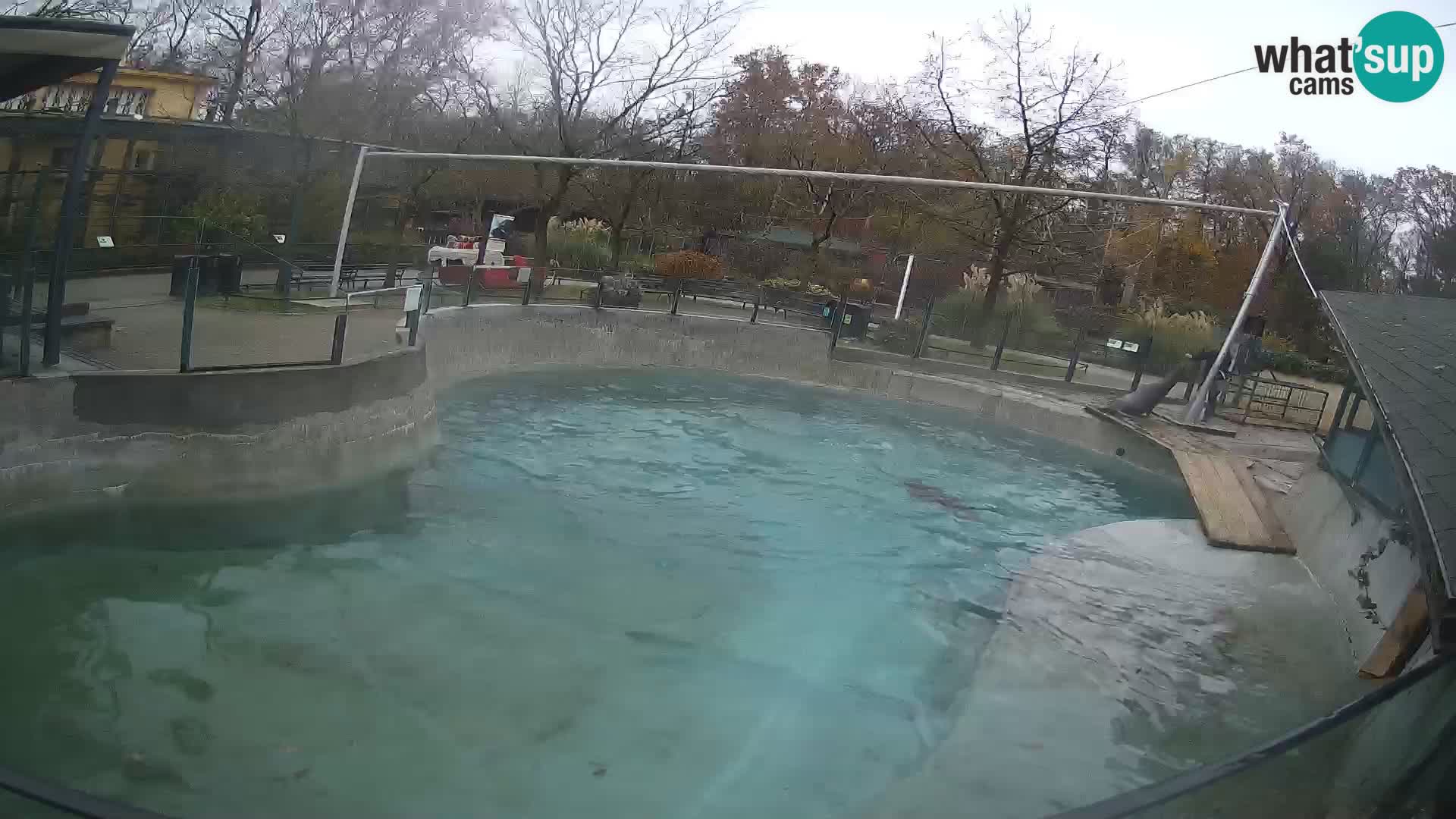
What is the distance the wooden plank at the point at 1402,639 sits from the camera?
500 cm

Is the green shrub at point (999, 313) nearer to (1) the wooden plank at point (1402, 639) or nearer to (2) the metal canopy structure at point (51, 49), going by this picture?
(1) the wooden plank at point (1402, 639)

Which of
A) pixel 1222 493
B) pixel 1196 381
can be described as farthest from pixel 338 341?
pixel 1196 381

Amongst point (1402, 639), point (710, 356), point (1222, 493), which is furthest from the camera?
point (710, 356)

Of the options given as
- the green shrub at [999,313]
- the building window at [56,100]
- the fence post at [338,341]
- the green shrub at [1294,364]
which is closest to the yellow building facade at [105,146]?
the building window at [56,100]

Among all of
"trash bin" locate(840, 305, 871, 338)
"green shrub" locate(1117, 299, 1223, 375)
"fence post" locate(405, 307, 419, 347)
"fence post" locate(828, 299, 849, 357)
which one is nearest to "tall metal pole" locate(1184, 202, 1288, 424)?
"green shrub" locate(1117, 299, 1223, 375)

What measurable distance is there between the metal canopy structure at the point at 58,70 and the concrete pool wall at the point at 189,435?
1.49 ft

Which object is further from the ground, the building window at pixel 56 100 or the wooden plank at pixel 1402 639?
the building window at pixel 56 100

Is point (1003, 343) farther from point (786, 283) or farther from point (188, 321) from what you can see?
point (188, 321)

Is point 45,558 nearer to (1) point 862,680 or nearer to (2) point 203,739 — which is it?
(2) point 203,739

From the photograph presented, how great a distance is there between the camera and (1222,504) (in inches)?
414

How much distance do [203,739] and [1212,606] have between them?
7.13 meters

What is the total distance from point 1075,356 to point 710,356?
6967 millimetres

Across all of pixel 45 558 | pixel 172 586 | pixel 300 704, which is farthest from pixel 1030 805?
pixel 45 558

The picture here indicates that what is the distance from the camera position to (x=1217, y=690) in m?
6.40
